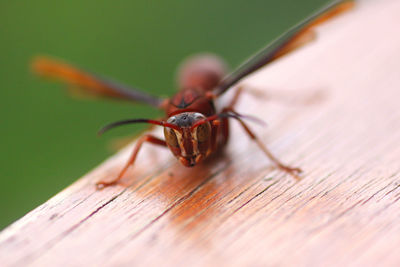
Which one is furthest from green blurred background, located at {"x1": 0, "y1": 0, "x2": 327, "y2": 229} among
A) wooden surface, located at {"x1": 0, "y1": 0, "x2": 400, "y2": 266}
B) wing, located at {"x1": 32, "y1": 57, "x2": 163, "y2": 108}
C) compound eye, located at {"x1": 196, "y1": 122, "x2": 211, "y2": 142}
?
compound eye, located at {"x1": 196, "y1": 122, "x2": 211, "y2": 142}

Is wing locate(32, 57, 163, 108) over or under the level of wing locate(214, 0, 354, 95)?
over

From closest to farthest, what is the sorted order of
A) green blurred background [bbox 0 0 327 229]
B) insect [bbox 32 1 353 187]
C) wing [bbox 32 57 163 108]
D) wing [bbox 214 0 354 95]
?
1. insect [bbox 32 1 353 187]
2. wing [bbox 214 0 354 95]
3. wing [bbox 32 57 163 108]
4. green blurred background [bbox 0 0 327 229]

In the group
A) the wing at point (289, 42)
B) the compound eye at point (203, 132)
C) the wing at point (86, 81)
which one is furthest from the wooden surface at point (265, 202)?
the wing at point (86, 81)

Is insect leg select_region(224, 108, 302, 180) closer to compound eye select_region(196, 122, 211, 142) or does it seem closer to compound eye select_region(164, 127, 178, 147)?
compound eye select_region(196, 122, 211, 142)

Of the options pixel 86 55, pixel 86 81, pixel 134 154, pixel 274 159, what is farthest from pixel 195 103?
pixel 86 55

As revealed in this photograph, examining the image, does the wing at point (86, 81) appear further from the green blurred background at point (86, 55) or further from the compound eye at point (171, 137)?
the green blurred background at point (86, 55)

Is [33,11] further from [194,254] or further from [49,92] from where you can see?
[194,254]
